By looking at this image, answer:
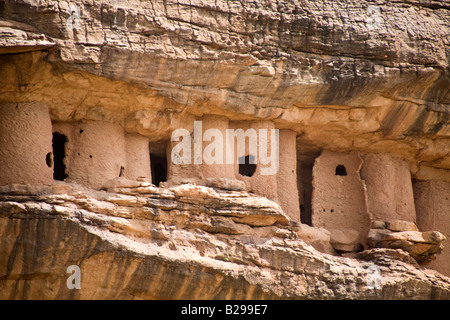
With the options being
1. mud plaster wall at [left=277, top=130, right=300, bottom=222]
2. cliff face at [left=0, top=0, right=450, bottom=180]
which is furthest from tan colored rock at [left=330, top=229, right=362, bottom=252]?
cliff face at [left=0, top=0, right=450, bottom=180]

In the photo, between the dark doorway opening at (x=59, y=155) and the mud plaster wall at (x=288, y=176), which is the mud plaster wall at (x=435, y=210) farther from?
the dark doorway opening at (x=59, y=155)

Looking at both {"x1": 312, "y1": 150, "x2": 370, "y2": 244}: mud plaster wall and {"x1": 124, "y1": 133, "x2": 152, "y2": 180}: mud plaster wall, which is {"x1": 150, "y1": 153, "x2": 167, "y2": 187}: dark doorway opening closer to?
{"x1": 124, "y1": 133, "x2": 152, "y2": 180}: mud plaster wall

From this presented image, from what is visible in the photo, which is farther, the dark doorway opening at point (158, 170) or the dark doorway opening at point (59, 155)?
the dark doorway opening at point (158, 170)

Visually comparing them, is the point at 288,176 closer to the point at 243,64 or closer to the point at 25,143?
the point at 243,64

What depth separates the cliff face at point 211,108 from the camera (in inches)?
600

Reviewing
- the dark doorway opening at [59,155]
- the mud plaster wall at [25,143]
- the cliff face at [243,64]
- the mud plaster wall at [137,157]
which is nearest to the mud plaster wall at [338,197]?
the cliff face at [243,64]

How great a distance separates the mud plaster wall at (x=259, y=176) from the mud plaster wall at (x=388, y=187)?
249 cm

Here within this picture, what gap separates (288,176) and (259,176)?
90cm

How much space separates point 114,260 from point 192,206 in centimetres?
196

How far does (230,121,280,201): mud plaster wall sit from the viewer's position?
18.2 meters

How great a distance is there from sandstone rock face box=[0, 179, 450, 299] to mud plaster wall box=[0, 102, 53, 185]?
0.78 metres

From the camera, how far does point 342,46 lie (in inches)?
708

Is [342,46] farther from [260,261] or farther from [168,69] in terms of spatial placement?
[260,261]

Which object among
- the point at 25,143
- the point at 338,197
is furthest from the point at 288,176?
the point at 25,143
